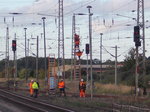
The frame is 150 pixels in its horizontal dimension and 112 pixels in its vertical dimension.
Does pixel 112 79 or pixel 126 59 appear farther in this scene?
pixel 126 59

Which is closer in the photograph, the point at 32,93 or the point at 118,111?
the point at 118,111

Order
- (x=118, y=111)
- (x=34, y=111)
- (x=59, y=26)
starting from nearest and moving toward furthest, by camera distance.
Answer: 1. (x=118, y=111)
2. (x=34, y=111)
3. (x=59, y=26)

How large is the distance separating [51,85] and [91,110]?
18938 mm

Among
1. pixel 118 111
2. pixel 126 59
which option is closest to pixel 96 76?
pixel 126 59

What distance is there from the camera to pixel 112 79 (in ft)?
243

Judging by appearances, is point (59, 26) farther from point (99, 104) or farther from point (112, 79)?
point (112, 79)

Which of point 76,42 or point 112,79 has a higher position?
point 76,42

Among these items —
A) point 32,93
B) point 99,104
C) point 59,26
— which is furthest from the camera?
point 59,26

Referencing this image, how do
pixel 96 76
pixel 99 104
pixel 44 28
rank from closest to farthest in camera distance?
1. pixel 99 104
2. pixel 44 28
3. pixel 96 76

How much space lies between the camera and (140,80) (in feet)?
159

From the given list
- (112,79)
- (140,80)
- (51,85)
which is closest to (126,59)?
(112,79)

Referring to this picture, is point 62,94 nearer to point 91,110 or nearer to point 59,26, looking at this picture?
point 59,26

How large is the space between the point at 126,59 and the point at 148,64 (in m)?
8.76

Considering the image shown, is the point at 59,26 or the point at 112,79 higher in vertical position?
the point at 59,26
